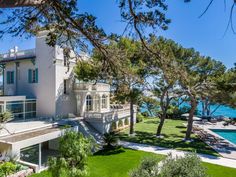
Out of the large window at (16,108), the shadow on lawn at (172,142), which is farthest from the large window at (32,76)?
the shadow on lawn at (172,142)

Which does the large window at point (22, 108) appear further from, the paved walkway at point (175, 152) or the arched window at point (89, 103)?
the paved walkway at point (175, 152)

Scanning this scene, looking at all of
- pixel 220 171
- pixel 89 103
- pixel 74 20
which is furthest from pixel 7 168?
pixel 89 103

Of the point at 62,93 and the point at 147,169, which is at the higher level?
the point at 62,93

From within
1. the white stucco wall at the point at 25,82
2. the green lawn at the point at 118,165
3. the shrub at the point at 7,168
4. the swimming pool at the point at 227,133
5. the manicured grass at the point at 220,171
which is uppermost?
the white stucco wall at the point at 25,82

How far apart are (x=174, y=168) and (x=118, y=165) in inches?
360

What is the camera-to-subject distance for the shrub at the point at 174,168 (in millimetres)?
7299

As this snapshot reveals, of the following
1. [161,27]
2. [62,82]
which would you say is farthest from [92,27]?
[62,82]

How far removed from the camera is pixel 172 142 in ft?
75.4

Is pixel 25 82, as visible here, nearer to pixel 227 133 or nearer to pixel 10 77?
pixel 10 77

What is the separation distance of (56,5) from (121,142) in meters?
18.3

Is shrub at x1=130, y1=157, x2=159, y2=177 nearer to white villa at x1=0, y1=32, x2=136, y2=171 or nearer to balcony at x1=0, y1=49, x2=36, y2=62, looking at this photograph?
white villa at x1=0, y1=32, x2=136, y2=171

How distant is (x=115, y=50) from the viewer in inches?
311

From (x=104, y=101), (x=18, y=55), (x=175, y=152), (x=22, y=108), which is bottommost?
(x=175, y=152)

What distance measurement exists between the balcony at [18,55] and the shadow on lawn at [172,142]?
47.6 feet
